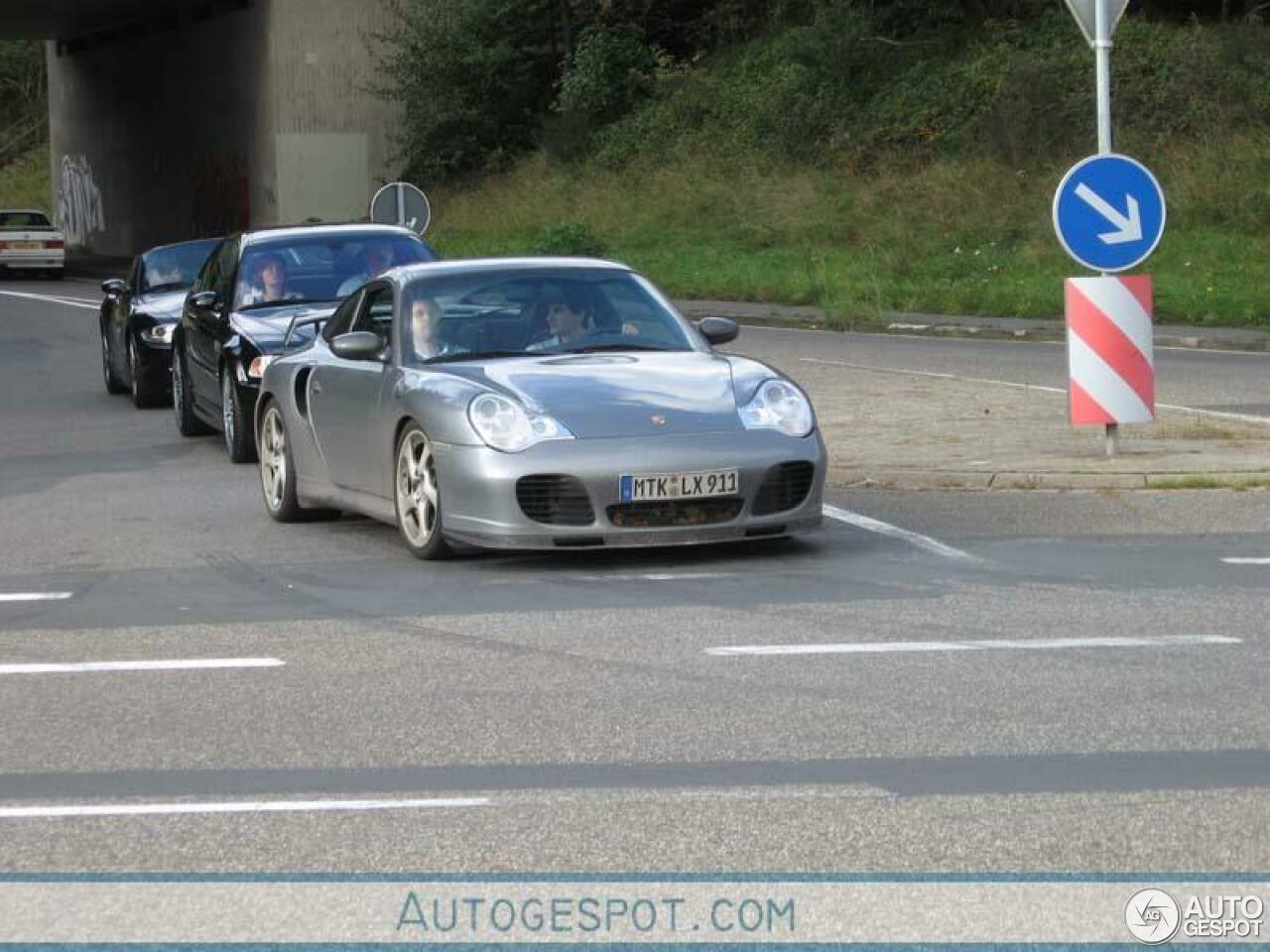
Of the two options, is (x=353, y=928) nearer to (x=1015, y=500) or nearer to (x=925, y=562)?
(x=925, y=562)

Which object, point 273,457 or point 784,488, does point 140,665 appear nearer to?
point 784,488

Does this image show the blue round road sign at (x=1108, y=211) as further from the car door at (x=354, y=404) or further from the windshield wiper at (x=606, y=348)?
the car door at (x=354, y=404)

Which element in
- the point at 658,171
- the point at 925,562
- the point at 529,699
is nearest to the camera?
the point at 529,699

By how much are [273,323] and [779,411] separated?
21.6ft

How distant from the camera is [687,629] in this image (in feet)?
30.8

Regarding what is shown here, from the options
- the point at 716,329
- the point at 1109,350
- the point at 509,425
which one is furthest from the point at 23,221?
the point at 509,425

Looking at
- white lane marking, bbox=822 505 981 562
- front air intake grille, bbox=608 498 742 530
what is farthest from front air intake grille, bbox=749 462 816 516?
white lane marking, bbox=822 505 981 562

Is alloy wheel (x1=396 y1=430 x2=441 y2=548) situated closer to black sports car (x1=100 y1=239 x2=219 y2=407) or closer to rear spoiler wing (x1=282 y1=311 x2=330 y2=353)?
rear spoiler wing (x1=282 y1=311 x2=330 y2=353)

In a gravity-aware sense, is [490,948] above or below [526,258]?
below

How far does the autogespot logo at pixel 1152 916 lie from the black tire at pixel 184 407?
14.2m

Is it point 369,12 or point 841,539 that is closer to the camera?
point 841,539

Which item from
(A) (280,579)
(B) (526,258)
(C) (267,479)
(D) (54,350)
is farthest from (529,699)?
(D) (54,350)

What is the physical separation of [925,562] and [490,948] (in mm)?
6270

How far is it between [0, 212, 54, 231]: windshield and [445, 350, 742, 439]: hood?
47096 millimetres
